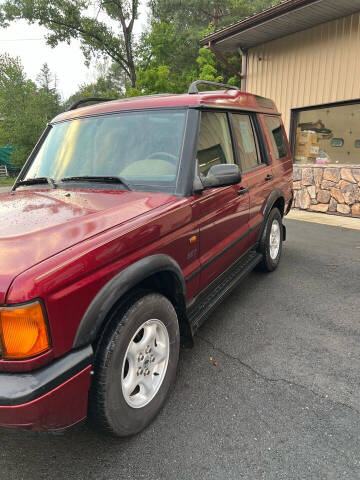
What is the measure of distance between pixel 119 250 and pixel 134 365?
689 mm

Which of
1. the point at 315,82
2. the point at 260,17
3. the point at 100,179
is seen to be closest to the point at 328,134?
the point at 315,82

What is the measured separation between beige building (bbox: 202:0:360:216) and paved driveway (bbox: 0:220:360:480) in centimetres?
584

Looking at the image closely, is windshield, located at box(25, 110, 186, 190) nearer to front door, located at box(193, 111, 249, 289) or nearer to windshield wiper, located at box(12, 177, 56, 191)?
windshield wiper, located at box(12, 177, 56, 191)

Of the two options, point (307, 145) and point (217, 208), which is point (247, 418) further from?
point (307, 145)

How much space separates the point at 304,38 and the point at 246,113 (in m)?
6.49

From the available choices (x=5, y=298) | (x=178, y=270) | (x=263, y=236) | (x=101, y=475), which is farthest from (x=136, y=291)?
(x=263, y=236)

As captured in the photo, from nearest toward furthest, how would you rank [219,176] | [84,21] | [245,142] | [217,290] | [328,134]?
[219,176]
[217,290]
[245,142]
[328,134]
[84,21]

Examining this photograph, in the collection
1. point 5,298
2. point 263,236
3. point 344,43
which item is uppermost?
point 344,43

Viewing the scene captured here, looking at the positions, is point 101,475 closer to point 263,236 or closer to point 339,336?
point 339,336

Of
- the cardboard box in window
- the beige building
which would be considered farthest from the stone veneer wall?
the cardboard box in window

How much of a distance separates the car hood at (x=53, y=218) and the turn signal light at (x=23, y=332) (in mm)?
103

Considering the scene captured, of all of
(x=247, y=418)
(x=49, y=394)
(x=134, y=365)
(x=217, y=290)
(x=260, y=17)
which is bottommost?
(x=247, y=418)

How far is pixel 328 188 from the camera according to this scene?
8453mm

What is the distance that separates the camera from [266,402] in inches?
87.9
